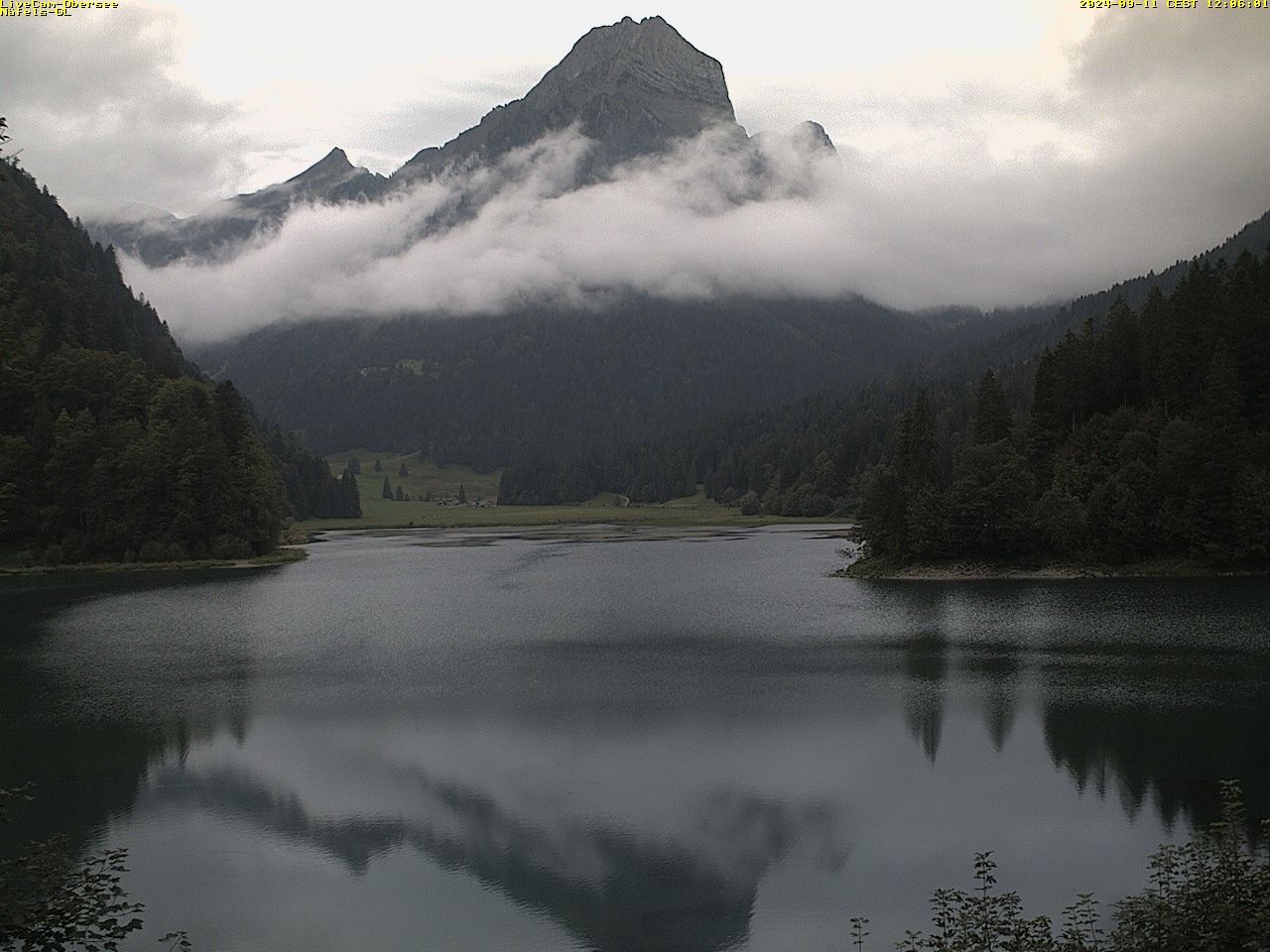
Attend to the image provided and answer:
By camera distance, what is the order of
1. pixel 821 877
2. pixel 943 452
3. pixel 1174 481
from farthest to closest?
1. pixel 943 452
2. pixel 1174 481
3. pixel 821 877

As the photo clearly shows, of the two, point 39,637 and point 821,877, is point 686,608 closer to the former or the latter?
point 39,637

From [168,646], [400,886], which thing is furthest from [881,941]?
[168,646]

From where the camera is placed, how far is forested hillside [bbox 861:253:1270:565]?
7762 cm

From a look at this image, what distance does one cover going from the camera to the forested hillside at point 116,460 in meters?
106

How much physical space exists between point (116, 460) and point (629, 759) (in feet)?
286

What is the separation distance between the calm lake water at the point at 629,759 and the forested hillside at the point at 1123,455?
377 inches

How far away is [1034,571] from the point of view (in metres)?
83.5

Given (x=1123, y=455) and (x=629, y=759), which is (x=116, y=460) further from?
(x=1123, y=455)

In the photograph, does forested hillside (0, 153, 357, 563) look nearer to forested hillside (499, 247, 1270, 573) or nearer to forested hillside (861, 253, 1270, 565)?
forested hillside (861, 253, 1270, 565)

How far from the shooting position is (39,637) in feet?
208

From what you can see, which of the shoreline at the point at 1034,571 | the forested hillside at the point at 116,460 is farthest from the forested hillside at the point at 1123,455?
the forested hillside at the point at 116,460

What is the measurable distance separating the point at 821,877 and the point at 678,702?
18.3 m

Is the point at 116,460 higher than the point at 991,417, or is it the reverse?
the point at 991,417

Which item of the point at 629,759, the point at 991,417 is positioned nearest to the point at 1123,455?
the point at 991,417
